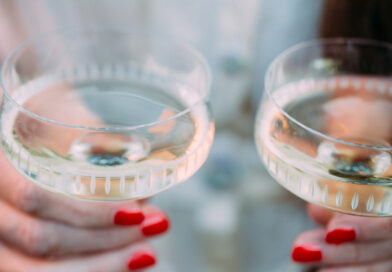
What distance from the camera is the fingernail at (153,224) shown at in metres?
0.57

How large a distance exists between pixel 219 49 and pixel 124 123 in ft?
1.15

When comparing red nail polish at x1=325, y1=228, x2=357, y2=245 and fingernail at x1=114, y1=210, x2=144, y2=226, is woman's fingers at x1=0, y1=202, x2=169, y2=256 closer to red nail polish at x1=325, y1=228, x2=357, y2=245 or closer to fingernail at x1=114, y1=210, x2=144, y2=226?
fingernail at x1=114, y1=210, x2=144, y2=226

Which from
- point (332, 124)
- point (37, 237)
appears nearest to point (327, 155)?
point (332, 124)

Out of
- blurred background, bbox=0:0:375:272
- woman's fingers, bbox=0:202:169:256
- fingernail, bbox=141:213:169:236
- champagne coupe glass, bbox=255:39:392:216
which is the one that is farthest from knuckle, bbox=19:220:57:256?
blurred background, bbox=0:0:375:272

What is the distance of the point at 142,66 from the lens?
62 cm

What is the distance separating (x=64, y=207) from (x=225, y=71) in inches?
16.1

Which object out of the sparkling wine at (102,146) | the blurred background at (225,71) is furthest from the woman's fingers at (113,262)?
the blurred background at (225,71)

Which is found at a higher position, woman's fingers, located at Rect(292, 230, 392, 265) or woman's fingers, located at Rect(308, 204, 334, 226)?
woman's fingers, located at Rect(308, 204, 334, 226)

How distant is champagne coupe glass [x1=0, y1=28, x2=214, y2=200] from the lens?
0.45m

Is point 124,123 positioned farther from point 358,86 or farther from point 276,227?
point 276,227

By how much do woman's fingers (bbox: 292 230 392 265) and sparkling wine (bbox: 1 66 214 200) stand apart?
172mm

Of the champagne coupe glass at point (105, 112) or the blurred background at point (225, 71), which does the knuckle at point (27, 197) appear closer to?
the champagne coupe glass at point (105, 112)

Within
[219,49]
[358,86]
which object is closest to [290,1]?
[219,49]

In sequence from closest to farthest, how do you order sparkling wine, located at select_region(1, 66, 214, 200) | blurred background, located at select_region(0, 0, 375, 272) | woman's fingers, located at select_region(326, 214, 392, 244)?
sparkling wine, located at select_region(1, 66, 214, 200), woman's fingers, located at select_region(326, 214, 392, 244), blurred background, located at select_region(0, 0, 375, 272)
